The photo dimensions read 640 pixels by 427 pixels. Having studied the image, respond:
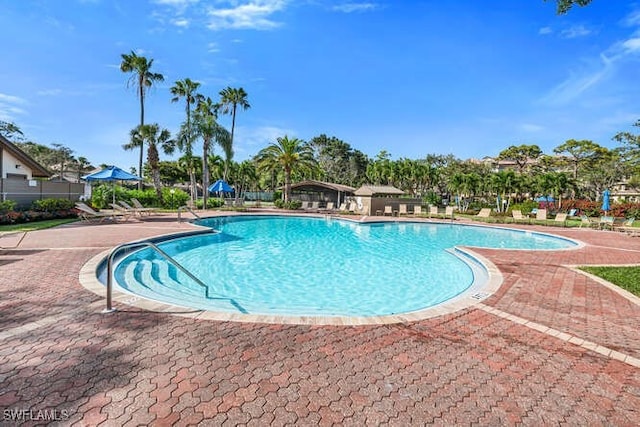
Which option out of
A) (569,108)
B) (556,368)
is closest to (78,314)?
(556,368)

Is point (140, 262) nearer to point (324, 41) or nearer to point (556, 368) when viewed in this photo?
point (556, 368)

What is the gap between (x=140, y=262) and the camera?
8898mm

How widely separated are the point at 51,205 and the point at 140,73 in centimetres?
1516

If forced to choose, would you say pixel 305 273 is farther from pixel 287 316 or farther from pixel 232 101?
pixel 232 101

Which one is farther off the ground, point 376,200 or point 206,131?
point 206,131

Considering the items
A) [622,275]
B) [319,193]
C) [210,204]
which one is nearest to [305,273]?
[622,275]

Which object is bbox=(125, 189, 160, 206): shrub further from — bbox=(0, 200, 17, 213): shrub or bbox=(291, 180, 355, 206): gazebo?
bbox=(291, 180, 355, 206): gazebo

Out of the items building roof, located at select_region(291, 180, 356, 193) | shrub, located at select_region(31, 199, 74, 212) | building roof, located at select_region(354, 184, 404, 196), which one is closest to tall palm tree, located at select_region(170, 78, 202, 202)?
building roof, located at select_region(291, 180, 356, 193)

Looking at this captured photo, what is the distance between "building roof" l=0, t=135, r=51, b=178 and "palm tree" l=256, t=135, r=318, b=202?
16.8m

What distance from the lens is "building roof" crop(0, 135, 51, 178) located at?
54.2ft

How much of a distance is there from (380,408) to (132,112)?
3218cm

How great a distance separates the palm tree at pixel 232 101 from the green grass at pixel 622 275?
109 ft

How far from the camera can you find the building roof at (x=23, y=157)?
1653 centimetres

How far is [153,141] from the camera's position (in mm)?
26203
